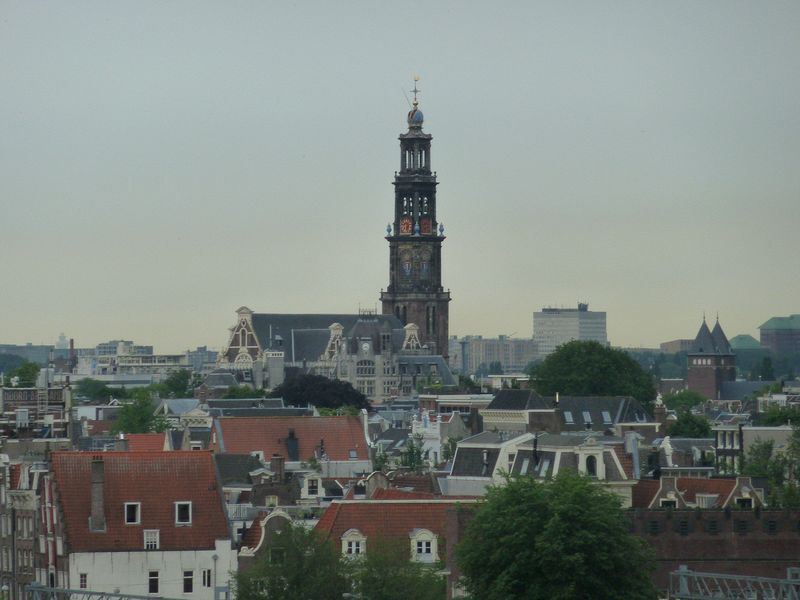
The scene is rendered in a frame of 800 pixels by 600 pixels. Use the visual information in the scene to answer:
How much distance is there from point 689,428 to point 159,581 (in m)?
104

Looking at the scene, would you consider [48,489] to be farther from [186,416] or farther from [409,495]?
[186,416]

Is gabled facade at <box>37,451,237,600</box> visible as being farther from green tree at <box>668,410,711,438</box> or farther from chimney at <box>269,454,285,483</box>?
green tree at <box>668,410,711,438</box>

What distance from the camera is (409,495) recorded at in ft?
312

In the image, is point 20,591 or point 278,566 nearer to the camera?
point 278,566

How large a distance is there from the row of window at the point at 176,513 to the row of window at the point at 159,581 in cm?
165

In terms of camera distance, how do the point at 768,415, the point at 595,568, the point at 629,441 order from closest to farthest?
the point at 595,568
the point at 629,441
the point at 768,415

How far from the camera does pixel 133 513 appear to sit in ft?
289

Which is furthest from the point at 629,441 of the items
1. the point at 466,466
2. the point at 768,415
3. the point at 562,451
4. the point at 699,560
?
the point at 768,415

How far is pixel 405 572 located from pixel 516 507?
11.9 feet

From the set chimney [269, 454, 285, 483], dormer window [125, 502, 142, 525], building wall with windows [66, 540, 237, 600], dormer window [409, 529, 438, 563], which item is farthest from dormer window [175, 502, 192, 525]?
chimney [269, 454, 285, 483]

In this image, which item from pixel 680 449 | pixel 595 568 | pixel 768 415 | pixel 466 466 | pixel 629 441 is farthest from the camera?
pixel 768 415

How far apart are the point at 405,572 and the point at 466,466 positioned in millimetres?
30931

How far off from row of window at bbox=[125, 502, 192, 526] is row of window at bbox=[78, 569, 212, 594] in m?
1.65

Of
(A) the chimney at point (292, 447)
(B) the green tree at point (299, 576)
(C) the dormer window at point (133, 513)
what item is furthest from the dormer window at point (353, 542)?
(A) the chimney at point (292, 447)
